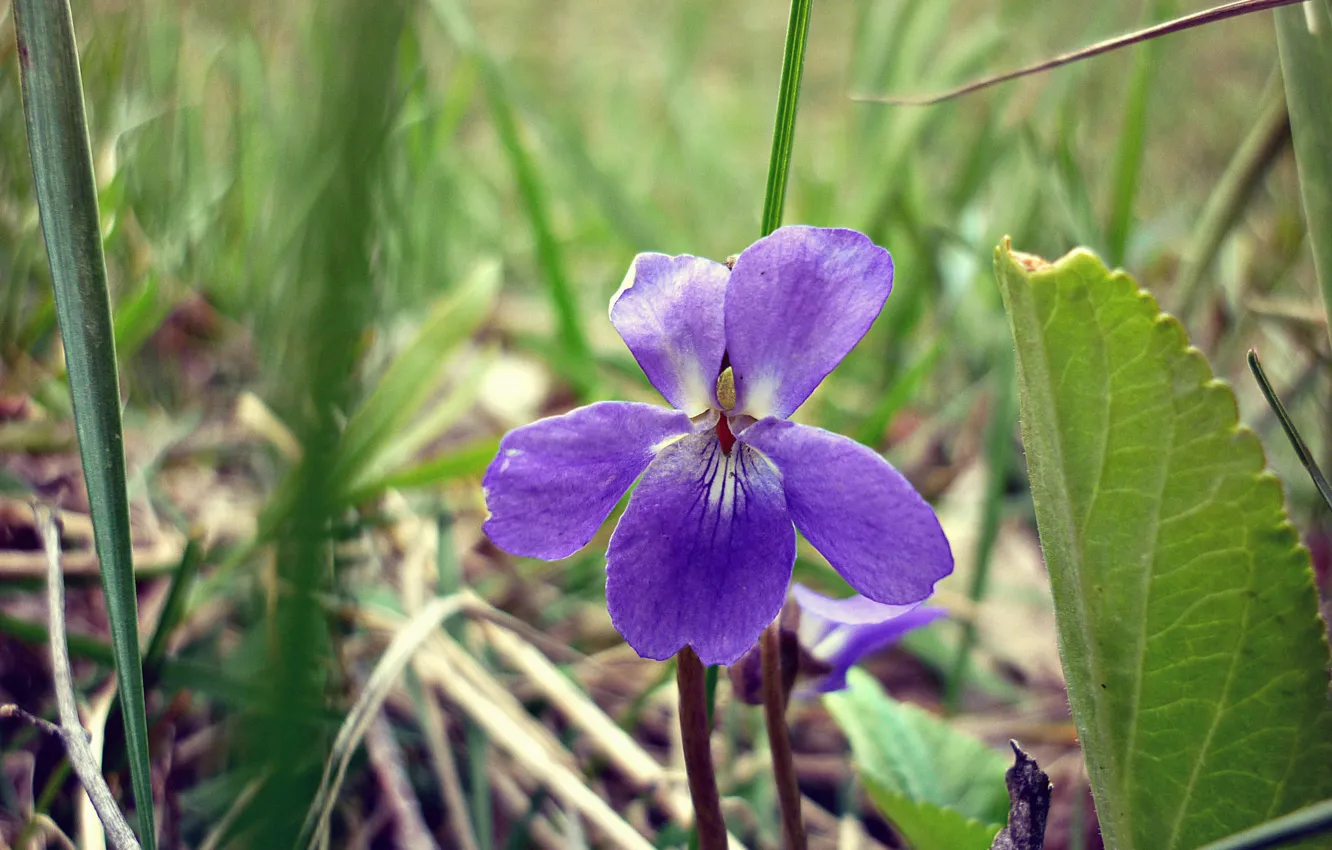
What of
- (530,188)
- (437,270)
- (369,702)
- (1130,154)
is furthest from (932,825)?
(437,270)

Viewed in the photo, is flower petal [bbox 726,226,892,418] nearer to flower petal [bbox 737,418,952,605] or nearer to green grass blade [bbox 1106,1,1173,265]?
flower petal [bbox 737,418,952,605]

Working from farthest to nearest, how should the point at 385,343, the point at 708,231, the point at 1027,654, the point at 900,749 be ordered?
1. the point at 708,231
2. the point at 385,343
3. the point at 1027,654
4. the point at 900,749

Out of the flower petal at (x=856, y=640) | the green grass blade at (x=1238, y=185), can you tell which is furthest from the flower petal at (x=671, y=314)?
the green grass blade at (x=1238, y=185)

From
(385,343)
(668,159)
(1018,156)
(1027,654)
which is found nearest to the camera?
(1027,654)

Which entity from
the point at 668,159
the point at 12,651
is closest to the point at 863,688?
the point at 12,651

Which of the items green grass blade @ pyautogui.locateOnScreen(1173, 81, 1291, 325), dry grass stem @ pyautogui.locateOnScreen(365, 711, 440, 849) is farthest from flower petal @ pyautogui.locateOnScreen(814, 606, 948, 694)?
green grass blade @ pyautogui.locateOnScreen(1173, 81, 1291, 325)

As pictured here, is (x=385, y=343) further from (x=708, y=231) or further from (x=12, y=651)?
(x=708, y=231)
